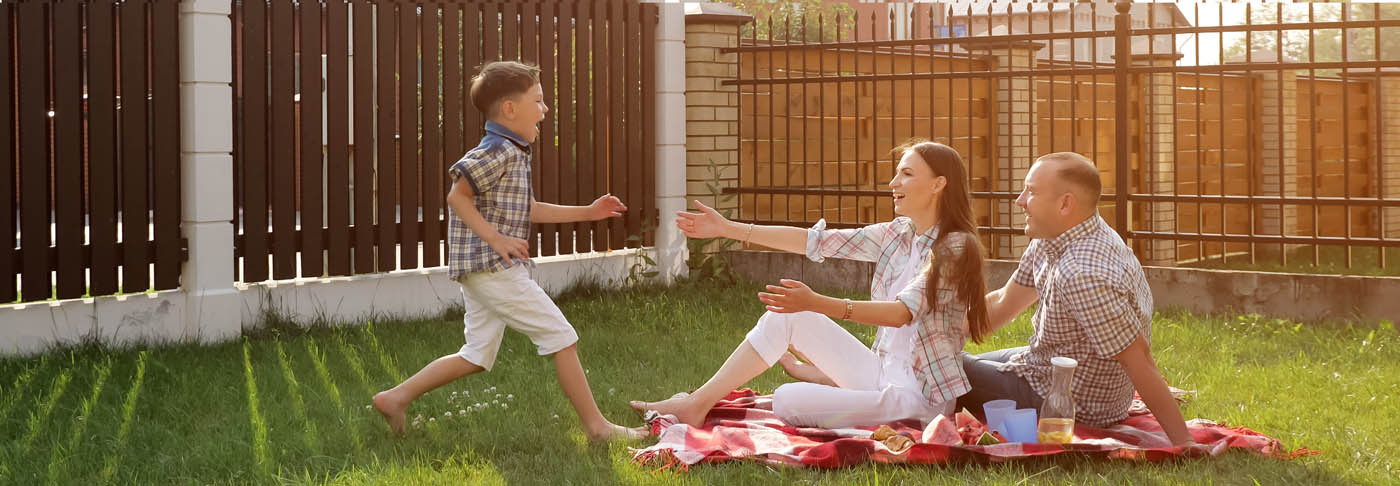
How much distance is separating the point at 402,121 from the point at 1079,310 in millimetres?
4774

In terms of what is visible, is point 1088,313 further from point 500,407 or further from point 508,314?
point 500,407

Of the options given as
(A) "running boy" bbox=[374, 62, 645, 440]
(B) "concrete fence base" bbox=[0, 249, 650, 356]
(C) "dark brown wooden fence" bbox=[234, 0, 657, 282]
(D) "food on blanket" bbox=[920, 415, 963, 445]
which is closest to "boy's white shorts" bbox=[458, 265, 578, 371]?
(A) "running boy" bbox=[374, 62, 645, 440]

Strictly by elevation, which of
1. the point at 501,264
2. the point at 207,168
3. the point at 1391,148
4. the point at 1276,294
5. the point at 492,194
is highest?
the point at 1391,148

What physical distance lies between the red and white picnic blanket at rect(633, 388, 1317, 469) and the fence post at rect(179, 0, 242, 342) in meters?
3.21

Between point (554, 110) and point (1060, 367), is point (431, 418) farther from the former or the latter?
point (554, 110)

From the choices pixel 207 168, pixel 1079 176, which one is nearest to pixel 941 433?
pixel 1079 176

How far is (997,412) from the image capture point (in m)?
4.61

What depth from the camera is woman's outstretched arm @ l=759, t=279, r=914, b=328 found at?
407 cm

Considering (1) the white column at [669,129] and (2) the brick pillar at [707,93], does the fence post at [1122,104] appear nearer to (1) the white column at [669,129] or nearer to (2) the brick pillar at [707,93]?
(2) the brick pillar at [707,93]

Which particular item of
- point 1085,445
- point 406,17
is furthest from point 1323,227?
point 1085,445

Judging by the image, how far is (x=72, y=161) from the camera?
6.93m

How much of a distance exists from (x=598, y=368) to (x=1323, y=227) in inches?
495

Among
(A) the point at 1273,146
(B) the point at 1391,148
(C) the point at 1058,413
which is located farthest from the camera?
(B) the point at 1391,148

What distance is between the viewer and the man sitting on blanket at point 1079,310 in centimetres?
437
